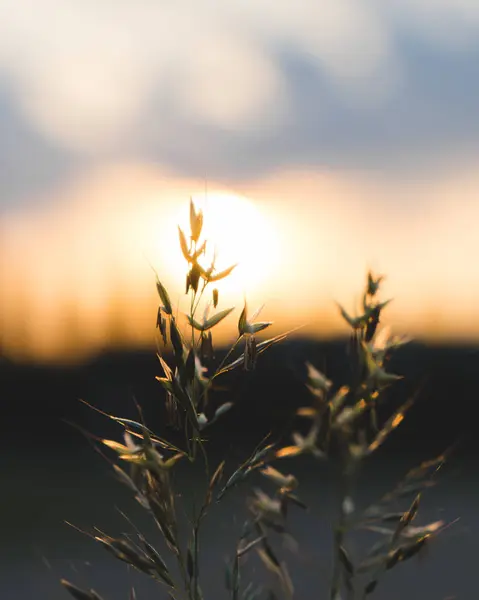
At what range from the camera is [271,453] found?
1.30 metres

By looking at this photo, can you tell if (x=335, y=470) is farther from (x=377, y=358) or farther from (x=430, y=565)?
(x=430, y=565)

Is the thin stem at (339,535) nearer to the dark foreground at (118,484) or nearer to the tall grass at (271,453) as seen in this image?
the tall grass at (271,453)

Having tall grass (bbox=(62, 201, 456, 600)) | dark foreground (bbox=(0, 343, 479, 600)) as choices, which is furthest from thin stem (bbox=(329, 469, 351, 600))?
dark foreground (bbox=(0, 343, 479, 600))

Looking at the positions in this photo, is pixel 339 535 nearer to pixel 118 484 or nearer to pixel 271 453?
pixel 271 453

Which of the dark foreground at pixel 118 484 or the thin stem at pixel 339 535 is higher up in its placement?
the thin stem at pixel 339 535

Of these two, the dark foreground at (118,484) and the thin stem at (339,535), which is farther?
the dark foreground at (118,484)

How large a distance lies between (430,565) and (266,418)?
5.36 feet

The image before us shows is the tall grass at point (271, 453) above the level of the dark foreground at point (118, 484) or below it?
above

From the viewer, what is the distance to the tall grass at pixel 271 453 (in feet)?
4.06

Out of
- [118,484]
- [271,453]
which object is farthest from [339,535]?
[118,484]

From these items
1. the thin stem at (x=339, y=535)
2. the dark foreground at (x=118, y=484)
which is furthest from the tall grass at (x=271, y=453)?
the dark foreground at (x=118, y=484)

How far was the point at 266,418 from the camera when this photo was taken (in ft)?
20.8

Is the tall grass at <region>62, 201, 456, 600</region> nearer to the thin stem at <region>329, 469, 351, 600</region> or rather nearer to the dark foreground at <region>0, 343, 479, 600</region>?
the thin stem at <region>329, 469, 351, 600</region>

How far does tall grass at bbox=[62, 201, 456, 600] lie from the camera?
1.24 m
